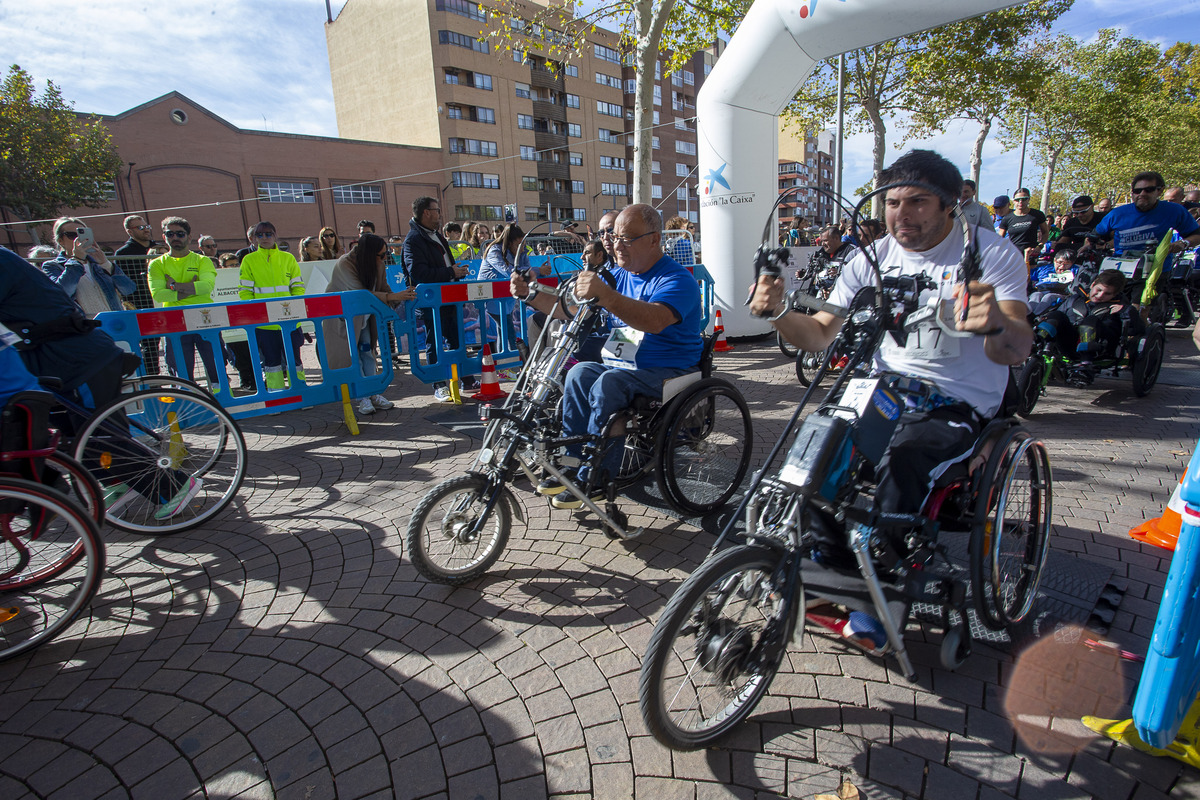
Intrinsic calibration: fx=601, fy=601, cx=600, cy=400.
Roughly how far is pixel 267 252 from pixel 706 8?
11.2 metres

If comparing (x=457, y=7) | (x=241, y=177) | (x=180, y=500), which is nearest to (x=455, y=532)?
(x=180, y=500)

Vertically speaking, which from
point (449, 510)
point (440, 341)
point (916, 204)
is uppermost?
point (916, 204)

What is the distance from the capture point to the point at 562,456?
10.7ft

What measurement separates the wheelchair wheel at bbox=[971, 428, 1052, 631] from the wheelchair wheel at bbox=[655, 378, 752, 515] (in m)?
1.51

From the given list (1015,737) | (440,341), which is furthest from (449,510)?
(440,341)

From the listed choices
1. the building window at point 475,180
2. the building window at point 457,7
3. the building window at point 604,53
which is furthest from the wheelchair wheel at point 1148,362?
the building window at point 604,53

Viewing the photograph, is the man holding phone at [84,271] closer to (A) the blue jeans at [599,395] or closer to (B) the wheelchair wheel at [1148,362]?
(A) the blue jeans at [599,395]

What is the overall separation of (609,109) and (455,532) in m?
57.4

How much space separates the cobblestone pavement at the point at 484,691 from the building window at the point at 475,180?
42.2 metres

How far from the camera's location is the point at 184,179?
107 ft

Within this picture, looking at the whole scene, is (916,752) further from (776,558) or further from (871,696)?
(776,558)

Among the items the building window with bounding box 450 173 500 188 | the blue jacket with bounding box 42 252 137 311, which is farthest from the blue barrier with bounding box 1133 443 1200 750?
the building window with bounding box 450 173 500 188

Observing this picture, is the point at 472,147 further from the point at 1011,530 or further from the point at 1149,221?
the point at 1011,530

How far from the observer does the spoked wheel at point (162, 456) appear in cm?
358
